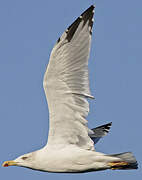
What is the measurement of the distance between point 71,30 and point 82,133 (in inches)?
87.9

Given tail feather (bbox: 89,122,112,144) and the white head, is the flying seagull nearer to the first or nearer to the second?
the white head

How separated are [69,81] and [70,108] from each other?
597 mm

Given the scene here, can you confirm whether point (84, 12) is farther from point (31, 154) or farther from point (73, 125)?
point (31, 154)

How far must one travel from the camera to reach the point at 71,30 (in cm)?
1259

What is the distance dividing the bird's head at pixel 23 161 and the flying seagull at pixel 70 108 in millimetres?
30

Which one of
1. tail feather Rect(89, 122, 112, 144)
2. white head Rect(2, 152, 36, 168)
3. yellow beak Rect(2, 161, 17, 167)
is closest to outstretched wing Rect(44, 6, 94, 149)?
white head Rect(2, 152, 36, 168)

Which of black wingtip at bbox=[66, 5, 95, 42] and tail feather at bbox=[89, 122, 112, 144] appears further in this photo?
tail feather at bbox=[89, 122, 112, 144]

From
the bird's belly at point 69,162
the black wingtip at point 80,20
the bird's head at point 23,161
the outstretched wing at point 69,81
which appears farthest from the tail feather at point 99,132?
the black wingtip at point 80,20

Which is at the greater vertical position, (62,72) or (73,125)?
(62,72)

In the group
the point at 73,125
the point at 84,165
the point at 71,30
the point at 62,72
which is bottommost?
the point at 84,165

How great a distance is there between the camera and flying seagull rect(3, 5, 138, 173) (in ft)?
41.2

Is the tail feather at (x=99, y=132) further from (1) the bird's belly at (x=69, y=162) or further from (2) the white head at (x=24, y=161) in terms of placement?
(2) the white head at (x=24, y=161)

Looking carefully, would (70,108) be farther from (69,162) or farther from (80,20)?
(80,20)

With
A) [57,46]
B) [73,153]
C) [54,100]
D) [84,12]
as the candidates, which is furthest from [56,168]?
[84,12]
